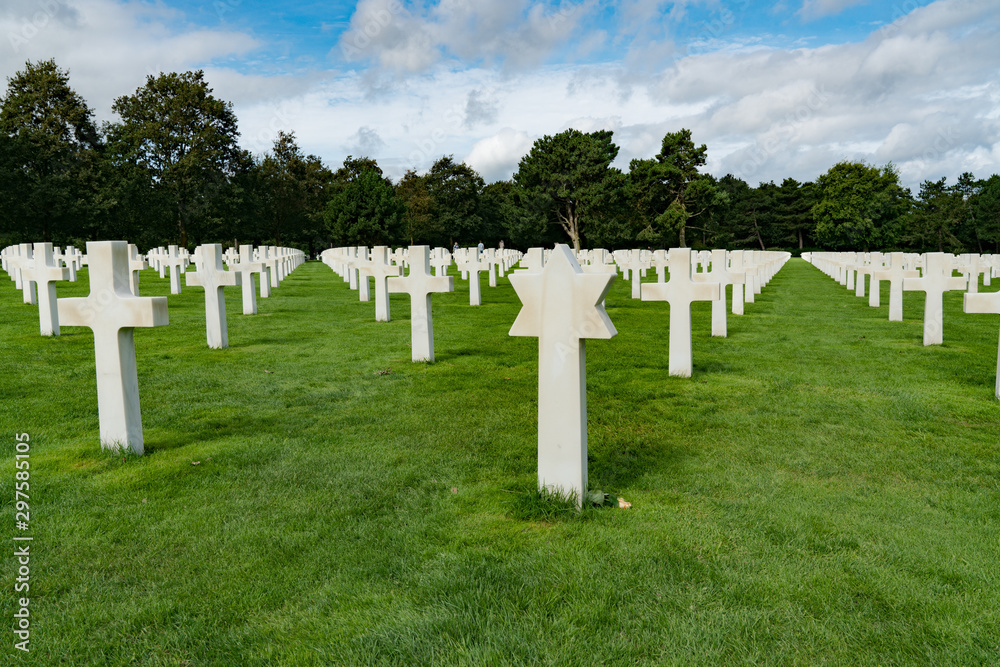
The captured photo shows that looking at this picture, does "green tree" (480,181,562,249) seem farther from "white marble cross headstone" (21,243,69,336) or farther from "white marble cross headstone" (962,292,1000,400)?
"white marble cross headstone" (962,292,1000,400)

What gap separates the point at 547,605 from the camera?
2.80m

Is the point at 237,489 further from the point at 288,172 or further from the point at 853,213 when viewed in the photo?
the point at 853,213

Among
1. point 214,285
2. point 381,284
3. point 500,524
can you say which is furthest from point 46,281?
point 500,524

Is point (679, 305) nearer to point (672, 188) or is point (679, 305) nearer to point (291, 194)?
point (672, 188)

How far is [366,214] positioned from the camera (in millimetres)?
58344

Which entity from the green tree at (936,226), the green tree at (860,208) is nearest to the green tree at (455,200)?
the green tree at (860,208)

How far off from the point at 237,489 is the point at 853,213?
239 ft

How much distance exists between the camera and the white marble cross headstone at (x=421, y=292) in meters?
8.42

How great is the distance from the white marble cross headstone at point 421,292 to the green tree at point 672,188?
5112cm

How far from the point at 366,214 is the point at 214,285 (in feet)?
164

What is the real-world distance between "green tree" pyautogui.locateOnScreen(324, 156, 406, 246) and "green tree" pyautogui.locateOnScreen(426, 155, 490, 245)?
724cm

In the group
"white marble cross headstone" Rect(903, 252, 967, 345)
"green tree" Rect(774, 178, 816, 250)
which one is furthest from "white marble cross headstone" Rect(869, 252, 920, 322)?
"green tree" Rect(774, 178, 816, 250)

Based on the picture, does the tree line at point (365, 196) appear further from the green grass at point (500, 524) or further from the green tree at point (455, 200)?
the green grass at point (500, 524)

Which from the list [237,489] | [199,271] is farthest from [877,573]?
[199,271]
